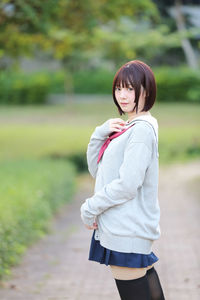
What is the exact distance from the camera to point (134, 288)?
246cm

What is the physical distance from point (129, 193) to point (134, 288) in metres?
0.46

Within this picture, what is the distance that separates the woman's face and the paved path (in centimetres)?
204

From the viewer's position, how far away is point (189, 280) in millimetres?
4508

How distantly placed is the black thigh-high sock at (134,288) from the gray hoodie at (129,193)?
5.9 inches

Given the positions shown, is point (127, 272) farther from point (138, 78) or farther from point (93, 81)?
point (93, 81)

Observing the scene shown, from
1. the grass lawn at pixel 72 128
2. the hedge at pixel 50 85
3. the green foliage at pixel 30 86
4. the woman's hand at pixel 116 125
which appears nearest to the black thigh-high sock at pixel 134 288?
the woman's hand at pixel 116 125

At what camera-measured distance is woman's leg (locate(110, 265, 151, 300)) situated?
2.45 metres

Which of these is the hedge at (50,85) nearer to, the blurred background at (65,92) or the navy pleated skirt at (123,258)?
the blurred background at (65,92)

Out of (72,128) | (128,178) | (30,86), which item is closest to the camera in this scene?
(128,178)

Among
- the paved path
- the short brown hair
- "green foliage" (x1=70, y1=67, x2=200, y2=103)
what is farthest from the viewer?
"green foliage" (x1=70, y1=67, x2=200, y2=103)

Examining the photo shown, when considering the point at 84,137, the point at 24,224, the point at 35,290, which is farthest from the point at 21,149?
the point at 35,290

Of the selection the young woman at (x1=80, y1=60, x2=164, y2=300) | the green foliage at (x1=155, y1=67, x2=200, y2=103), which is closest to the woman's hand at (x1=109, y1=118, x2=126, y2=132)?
the young woman at (x1=80, y1=60, x2=164, y2=300)

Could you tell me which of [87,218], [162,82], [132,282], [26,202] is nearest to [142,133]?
[87,218]

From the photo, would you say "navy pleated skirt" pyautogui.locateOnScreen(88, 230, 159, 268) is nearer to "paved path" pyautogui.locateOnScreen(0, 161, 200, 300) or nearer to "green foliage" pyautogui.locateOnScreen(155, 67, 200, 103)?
"paved path" pyautogui.locateOnScreen(0, 161, 200, 300)
